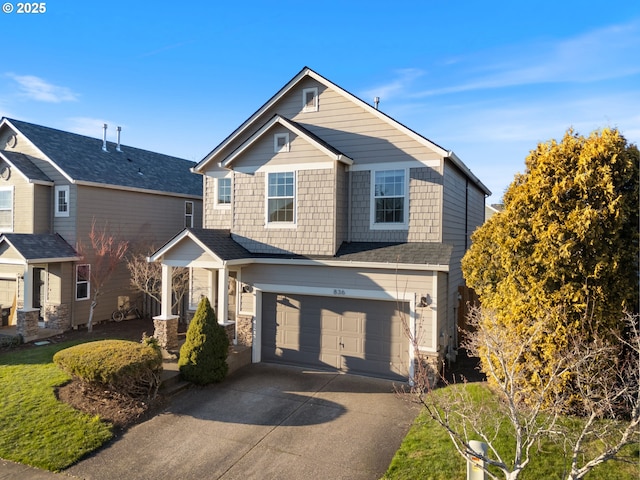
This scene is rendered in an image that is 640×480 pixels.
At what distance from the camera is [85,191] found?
17609 millimetres

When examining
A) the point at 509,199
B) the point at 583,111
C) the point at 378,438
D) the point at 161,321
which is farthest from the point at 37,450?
the point at 583,111

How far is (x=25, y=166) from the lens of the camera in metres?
17.7

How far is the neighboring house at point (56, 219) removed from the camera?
16.6 m

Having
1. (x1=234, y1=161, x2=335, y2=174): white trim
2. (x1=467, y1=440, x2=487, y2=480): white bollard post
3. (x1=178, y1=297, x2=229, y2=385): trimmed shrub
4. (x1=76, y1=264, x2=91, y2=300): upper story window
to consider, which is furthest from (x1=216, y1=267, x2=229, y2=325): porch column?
(x1=76, y1=264, x2=91, y2=300): upper story window

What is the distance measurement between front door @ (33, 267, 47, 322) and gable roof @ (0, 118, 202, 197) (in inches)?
167

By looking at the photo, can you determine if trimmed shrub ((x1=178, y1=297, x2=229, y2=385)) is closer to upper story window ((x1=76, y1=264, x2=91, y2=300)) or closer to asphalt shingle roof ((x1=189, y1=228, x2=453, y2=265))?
asphalt shingle roof ((x1=189, y1=228, x2=453, y2=265))

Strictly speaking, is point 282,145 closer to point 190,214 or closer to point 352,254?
point 352,254

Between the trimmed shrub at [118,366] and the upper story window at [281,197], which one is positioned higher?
the upper story window at [281,197]

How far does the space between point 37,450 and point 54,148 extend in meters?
14.9

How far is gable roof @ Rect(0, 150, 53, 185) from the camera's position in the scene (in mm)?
17289

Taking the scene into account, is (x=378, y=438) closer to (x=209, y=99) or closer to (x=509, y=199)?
(x=509, y=199)

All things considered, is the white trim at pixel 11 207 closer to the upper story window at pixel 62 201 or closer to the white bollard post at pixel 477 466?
the upper story window at pixel 62 201

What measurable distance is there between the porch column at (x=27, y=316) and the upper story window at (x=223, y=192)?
308 inches

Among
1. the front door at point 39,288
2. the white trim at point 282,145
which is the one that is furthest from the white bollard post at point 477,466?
the front door at point 39,288
